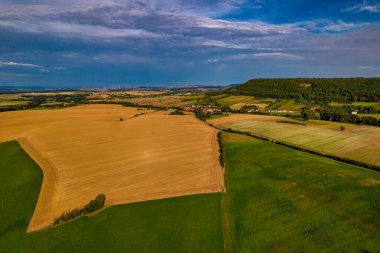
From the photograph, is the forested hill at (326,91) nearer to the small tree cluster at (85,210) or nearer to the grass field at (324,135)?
the grass field at (324,135)

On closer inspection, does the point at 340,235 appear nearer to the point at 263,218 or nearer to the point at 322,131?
the point at 263,218

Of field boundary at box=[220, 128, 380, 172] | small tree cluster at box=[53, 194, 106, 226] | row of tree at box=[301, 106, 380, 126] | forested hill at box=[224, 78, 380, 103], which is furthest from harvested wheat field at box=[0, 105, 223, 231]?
forested hill at box=[224, 78, 380, 103]

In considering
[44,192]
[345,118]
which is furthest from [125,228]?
[345,118]

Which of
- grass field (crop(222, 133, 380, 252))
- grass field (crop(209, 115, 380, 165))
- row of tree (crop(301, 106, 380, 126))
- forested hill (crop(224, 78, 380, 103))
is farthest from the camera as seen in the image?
forested hill (crop(224, 78, 380, 103))

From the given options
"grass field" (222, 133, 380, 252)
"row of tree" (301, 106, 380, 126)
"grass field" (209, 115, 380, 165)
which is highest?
"row of tree" (301, 106, 380, 126)

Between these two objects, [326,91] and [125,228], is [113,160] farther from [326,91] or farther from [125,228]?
[326,91]

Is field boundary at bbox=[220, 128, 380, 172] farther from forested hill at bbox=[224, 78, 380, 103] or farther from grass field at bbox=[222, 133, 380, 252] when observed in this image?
forested hill at bbox=[224, 78, 380, 103]

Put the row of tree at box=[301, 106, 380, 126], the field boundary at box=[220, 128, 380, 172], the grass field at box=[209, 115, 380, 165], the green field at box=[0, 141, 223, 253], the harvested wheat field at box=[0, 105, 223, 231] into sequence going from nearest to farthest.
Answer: the green field at box=[0, 141, 223, 253]
the harvested wheat field at box=[0, 105, 223, 231]
the field boundary at box=[220, 128, 380, 172]
the grass field at box=[209, 115, 380, 165]
the row of tree at box=[301, 106, 380, 126]
